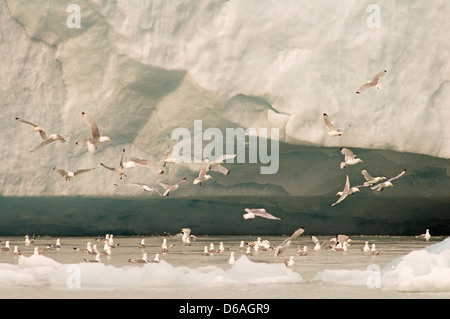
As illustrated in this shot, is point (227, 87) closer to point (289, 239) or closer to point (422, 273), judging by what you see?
point (289, 239)

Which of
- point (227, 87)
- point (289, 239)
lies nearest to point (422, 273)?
point (289, 239)

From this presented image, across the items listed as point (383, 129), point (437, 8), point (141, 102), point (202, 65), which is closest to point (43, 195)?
point (141, 102)

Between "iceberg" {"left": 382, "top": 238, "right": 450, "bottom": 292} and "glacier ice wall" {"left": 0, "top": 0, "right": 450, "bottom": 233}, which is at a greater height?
"glacier ice wall" {"left": 0, "top": 0, "right": 450, "bottom": 233}

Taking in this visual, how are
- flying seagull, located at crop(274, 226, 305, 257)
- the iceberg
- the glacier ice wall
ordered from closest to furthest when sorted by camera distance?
the iceberg
flying seagull, located at crop(274, 226, 305, 257)
the glacier ice wall

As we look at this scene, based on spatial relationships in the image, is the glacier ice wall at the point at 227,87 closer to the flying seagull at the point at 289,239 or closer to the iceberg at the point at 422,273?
the flying seagull at the point at 289,239

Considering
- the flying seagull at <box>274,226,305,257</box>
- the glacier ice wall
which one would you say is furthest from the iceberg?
the glacier ice wall

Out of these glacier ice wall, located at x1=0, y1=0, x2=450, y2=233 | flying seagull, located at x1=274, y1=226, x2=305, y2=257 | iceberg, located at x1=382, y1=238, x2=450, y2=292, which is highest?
glacier ice wall, located at x1=0, y1=0, x2=450, y2=233

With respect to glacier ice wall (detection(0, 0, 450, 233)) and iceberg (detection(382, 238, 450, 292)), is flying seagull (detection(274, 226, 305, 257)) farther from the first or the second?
glacier ice wall (detection(0, 0, 450, 233))

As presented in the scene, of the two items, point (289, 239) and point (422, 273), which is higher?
point (289, 239)
